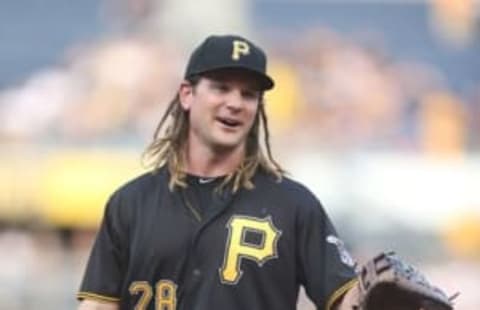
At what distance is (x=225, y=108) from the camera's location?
3529 millimetres

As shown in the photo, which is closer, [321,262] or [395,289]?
[395,289]

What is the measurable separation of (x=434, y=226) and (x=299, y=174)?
1.27 meters

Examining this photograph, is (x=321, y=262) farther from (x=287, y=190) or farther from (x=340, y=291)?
(x=287, y=190)

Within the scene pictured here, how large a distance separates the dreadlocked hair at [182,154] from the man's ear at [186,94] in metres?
0.01

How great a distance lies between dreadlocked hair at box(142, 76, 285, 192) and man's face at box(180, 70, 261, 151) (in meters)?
0.05

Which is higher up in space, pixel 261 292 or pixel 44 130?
pixel 44 130

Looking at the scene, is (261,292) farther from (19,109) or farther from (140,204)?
(19,109)

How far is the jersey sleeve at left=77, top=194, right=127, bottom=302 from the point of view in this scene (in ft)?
11.9

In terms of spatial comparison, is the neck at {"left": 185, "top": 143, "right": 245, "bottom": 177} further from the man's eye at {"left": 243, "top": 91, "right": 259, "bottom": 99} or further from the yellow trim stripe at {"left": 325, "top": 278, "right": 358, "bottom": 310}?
the yellow trim stripe at {"left": 325, "top": 278, "right": 358, "bottom": 310}

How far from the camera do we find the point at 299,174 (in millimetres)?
12555

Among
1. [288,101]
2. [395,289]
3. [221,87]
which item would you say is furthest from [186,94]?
[288,101]

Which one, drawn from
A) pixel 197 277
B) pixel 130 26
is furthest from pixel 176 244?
pixel 130 26

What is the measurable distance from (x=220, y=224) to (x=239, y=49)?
17.5 inches

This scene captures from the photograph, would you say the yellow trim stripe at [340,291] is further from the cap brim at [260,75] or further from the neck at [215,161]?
the cap brim at [260,75]
